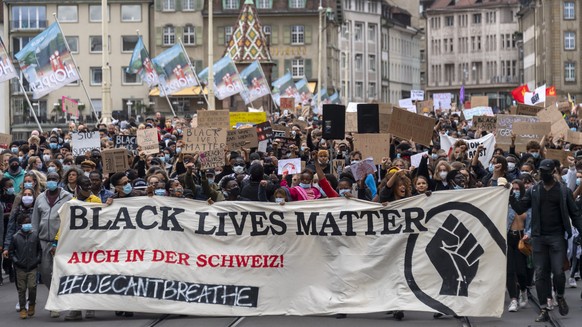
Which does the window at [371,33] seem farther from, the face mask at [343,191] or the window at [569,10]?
the face mask at [343,191]

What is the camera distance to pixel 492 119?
3112 centimetres

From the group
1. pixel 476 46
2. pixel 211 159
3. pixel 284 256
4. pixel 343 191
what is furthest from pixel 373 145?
pixel 476 46

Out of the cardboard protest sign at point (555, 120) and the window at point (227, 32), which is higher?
the window at point (227, 32)

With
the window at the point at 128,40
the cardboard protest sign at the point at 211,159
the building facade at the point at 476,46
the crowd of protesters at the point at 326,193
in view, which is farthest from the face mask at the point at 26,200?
the building facade at the point at 476,46

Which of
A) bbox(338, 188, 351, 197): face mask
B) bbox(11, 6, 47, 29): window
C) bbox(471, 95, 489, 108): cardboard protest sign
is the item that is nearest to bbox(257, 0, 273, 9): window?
bbox(11, 6, 47, 29): window

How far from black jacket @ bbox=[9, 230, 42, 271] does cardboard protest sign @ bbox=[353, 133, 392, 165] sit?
8.82m

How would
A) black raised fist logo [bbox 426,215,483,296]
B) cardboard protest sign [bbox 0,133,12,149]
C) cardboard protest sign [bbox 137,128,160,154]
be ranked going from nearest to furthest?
black raised fist logo [bbox 426,215,483,296] < cardboard protest sign [bbox 137,128,160,154] < cardboard protest sign [bbox 0,133,12,149]

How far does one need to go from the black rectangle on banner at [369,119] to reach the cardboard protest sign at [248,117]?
1239cm

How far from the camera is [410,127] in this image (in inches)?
1029

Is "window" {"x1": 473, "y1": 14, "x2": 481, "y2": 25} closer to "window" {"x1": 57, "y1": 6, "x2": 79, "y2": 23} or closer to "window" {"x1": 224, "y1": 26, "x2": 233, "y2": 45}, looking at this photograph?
"window" {"x1": 224, "y1": 26, "x2": 233, "y2": 45}

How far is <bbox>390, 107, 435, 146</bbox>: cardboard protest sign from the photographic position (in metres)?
26.0

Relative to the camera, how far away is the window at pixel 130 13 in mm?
102688

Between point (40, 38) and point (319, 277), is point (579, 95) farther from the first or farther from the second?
point (319, 277)

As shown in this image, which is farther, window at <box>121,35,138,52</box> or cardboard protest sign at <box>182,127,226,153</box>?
window at <box>121,35,138,52</box>
